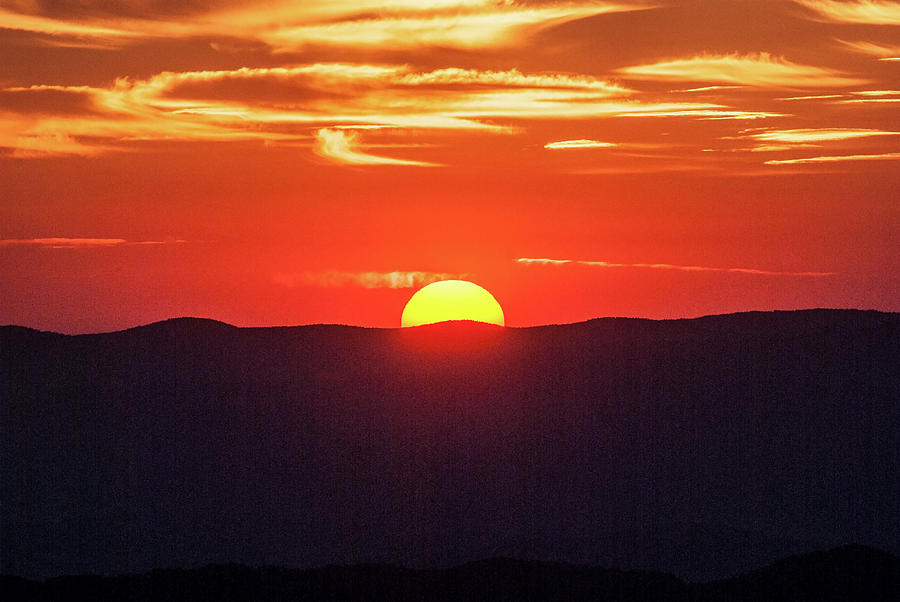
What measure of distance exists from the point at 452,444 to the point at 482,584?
42.2 feet

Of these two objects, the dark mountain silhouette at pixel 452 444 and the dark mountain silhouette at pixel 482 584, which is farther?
the dark mountain silhouette at pixel 452 444

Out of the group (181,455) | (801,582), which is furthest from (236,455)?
(801,582)

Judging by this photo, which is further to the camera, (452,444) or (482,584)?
(452,444)

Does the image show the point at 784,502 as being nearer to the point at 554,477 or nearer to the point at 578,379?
the point at 554,477

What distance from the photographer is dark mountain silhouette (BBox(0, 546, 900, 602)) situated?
54.0ft

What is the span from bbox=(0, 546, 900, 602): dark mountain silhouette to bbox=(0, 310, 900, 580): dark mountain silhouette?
663 centimetres

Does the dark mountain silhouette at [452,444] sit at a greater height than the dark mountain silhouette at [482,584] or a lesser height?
greater

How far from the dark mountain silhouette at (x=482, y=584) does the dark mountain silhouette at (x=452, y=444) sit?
6.63 metres

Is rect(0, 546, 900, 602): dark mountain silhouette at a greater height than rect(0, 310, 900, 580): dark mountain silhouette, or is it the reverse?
rect(0, 310, 900, 580): dark mountain silhouette

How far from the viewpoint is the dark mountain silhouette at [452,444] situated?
25312mm

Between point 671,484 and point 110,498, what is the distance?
12.1 meters

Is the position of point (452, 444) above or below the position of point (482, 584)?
above

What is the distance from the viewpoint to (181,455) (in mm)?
29500

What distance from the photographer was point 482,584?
661 inches
